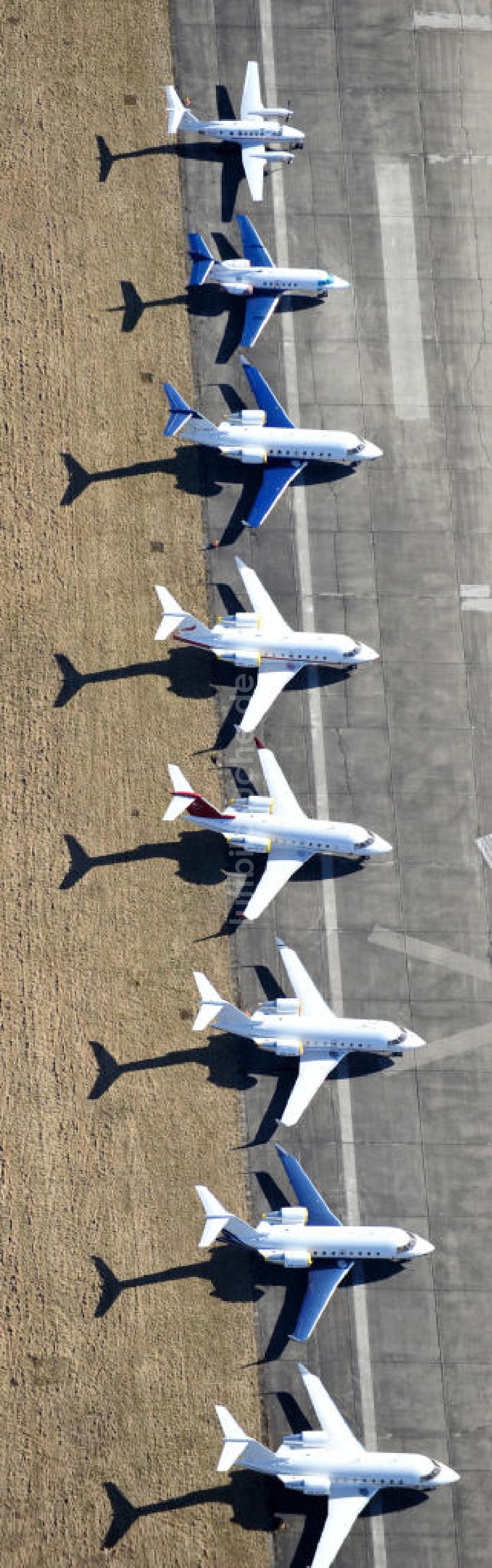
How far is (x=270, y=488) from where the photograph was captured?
54312 mm

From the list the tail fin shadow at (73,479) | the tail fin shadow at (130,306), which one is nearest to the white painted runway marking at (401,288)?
the tail fin shadow at (130,306)

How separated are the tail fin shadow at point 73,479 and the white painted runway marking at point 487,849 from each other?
19.4 metres

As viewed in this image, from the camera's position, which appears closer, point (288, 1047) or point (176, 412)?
point (288, 1047)

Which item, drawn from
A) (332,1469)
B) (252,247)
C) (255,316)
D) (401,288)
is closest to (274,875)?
(332,1469)

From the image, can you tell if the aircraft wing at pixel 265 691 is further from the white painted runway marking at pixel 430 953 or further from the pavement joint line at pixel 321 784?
the white painted runway marking at pixel 430 953

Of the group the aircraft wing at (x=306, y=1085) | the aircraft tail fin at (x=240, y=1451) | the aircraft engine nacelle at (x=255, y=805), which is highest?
the aircraft engine nacelle at (x=255, y=805)

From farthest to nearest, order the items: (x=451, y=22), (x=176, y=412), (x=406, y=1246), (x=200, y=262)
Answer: (x=451, y=22), (x=200, y=262), (x=176, y=412), (x=406, y=1246)

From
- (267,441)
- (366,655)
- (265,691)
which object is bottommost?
(265,691)

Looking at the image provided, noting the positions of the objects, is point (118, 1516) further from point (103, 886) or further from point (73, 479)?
point (73, 479)

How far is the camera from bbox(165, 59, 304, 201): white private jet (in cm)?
5619

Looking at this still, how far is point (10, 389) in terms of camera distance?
2158 inches

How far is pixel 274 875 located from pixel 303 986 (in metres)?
3.93

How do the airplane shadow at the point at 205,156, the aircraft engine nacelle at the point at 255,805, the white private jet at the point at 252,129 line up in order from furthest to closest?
1. the airplane shadow at the point at 205,156
2. the white private jet at the point at 252,129
3. the aircraft engine nacelle at the point at 255,805

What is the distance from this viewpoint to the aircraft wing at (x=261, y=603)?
52.8 metres
